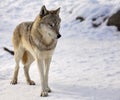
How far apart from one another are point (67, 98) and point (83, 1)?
28.5ft

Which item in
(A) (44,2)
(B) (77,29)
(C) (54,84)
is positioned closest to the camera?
(C) (54,84)

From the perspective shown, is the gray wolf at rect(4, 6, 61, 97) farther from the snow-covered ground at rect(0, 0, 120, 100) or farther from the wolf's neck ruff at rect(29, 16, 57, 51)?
the snow-covered ground at rect(0, 0, 120, 100)

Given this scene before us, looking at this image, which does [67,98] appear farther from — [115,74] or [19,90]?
[115,74]

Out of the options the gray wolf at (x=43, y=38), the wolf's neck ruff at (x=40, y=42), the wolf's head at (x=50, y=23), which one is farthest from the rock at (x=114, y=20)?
the wolf's head at (x=50, y=23)

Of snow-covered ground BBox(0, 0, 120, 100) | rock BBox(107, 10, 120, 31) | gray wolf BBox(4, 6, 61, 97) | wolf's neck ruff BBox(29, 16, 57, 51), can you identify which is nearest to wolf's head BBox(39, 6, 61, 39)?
gray wolf BBox(4, 6, 61, 97)

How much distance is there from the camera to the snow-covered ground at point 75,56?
25.4 feet

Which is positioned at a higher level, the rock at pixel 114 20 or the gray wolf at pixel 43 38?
the rock at pixel 114 20

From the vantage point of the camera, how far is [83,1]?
50.5ft

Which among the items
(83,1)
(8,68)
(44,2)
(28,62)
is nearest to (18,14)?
(44,2)

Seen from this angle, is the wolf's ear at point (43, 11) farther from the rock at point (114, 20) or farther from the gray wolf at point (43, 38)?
the rock at point (114, 20)

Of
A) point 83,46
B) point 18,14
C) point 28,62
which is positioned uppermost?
point 18,14

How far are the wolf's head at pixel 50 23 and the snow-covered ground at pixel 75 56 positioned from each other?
124cm

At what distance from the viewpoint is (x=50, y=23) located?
717 centimetres

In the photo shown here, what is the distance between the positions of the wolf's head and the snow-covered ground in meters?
1.24
